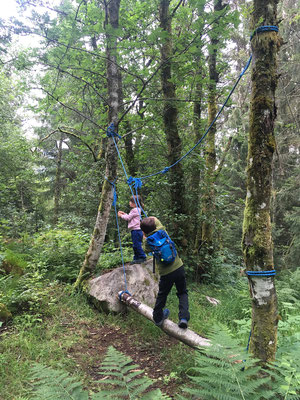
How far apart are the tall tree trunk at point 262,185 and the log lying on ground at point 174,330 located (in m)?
0.66

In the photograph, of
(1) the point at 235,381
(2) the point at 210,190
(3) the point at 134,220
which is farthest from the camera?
(2) the point at 210,190

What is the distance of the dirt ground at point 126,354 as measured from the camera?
3162 mm

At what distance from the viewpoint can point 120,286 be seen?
4996mm

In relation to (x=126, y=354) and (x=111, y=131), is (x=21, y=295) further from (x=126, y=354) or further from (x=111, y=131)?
(x=111, y=131)

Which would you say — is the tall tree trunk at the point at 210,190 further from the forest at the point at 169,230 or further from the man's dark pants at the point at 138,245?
the man's dark pants at the point at 138,245

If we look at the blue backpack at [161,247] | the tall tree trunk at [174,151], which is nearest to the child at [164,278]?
the blue backpack at [161,247]

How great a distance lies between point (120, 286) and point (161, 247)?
72.7 inches

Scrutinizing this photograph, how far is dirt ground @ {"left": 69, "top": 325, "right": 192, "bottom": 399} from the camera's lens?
3.16m

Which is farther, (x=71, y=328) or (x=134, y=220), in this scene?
(x=134, y=220)

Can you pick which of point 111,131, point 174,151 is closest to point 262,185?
point 111,131

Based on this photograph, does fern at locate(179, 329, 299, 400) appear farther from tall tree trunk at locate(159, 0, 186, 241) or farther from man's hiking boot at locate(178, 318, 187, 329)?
tall tree trunk at locate(159, 0, 186, 241)

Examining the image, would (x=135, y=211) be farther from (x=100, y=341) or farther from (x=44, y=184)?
(x=44, y=184)

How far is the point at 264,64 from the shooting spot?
2328 millimetres

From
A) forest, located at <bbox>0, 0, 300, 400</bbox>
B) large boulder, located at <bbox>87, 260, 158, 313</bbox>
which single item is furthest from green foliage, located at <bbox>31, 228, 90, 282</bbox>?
large boulder, located at <bbox>87, 260, 158, 313</bbox>
